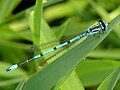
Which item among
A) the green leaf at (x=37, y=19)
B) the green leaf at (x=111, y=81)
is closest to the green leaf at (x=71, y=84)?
the green leaf at (x=111, y=81)

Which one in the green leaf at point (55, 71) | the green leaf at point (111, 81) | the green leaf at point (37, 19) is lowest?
the green leaf at point (111, 81)

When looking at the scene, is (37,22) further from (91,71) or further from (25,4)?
(25,4)

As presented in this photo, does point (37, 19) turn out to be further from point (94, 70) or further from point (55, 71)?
point (94, 70)

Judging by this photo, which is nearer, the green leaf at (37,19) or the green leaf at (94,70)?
the green leaf at (37,19)

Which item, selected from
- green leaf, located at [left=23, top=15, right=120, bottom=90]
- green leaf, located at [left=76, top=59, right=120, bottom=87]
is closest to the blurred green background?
green leaf, located at [left=76, top=59, right=120, bottom=87]

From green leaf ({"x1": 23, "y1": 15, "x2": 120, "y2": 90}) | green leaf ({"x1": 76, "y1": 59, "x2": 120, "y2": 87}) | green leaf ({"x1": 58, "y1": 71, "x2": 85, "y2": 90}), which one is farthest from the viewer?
green leaf ({"x1": 76, "y1": 59, "x2": 120, "y2": 87})

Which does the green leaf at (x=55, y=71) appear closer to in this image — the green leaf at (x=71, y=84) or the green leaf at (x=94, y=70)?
the green leaf at (x=71, y=84)

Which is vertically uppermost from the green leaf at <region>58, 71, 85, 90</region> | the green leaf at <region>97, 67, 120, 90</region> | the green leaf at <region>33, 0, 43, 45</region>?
the green leaf at <region>33, 0, 43, 45</region>

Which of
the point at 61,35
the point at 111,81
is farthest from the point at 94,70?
the point at 111,81

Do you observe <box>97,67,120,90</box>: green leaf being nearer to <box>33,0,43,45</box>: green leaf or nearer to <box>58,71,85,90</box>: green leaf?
<box>58,71,85,90</box>: green leaf

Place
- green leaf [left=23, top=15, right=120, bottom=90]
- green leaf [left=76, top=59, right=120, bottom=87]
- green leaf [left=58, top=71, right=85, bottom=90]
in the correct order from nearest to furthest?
1. green leaf [left=23, top=15, right=120, bottom=90]
2. green leaf [left=58, top=71, right=85, bottom=90]
3. green leaf [left=76, top=59, right=120, bottom=87]
